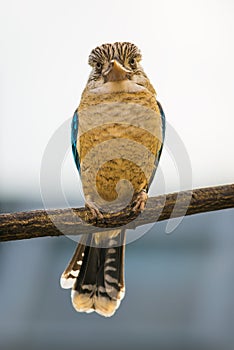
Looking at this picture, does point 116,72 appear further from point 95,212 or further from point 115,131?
point 95,212

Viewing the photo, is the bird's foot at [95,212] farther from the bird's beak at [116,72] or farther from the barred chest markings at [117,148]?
the bird's beak at [116,72]

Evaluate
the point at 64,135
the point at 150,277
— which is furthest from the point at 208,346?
the point at 64,135

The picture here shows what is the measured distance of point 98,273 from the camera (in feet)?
6.24

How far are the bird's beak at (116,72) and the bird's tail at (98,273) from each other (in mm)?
463

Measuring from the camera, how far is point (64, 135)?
1768mm

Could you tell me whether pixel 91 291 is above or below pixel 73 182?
below

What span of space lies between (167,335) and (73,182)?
5.74 feet

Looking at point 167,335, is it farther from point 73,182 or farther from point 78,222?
point 78,222

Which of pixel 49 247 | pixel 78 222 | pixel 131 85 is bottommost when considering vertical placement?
pixel 78 222

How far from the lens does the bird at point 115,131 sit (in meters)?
1.70

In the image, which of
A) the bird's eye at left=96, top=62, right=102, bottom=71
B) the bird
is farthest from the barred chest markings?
the bird's eye at left=96, top=62, right=102, bottom=71

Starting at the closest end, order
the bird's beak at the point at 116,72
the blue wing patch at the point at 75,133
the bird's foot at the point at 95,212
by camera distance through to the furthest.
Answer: the bird's foot at the point at 95,212 → the bird's beak at the point at 116,72 → the blue wing patch at the point at 75,133

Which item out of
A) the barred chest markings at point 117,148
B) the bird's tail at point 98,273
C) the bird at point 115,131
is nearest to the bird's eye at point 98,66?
the bird at point 115,131

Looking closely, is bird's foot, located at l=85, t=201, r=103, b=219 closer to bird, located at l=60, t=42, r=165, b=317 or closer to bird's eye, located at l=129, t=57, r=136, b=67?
bird, located at l=60, t=42, r=165, b=317
